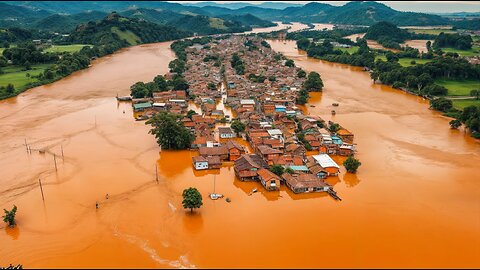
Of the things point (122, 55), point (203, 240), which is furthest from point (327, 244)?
point (122, 55)

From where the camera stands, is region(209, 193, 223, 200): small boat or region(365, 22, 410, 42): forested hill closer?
region(209, 193, 223, 200): small boat

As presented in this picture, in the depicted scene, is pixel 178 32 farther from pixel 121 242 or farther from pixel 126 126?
pixel 121 242

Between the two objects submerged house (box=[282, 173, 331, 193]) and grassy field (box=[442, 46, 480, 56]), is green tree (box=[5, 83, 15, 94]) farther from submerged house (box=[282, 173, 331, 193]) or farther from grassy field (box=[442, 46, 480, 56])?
grassy field (box=[442, 46, 480, 56])

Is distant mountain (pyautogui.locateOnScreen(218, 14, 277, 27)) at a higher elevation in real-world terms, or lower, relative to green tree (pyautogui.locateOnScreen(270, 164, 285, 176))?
higher

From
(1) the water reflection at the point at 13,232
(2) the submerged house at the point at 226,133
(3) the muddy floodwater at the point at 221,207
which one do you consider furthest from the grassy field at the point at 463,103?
(1) the water reflection at the point at 13,232

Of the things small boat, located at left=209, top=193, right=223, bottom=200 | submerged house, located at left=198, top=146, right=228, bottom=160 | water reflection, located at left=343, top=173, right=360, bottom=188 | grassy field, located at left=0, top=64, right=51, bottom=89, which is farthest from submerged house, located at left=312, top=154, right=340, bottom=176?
grassy field, located at left=0, top=64, right=51, bottom=89

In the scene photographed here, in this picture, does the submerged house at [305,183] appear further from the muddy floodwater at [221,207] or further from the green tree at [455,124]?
the green tree at [455,124]

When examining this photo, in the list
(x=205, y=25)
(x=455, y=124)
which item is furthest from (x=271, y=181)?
(x=205, y=25)
